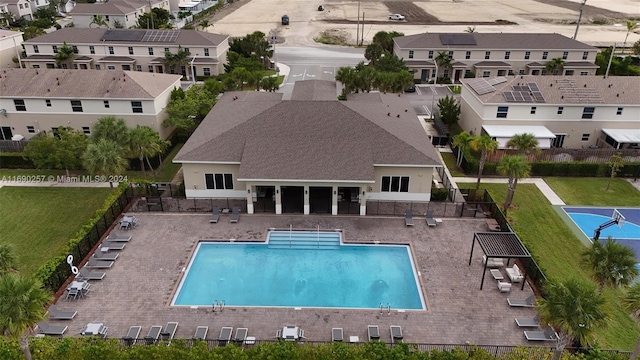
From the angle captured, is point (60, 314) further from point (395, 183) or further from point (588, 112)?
point (588, 112)

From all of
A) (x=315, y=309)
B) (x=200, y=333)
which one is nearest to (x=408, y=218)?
(x=315, y=309)

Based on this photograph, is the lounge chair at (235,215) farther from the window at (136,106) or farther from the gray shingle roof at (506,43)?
the gray shingle roof at (506,43)

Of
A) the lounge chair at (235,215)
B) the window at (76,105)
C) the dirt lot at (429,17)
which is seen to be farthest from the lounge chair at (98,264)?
the dirt lot at (429,17)

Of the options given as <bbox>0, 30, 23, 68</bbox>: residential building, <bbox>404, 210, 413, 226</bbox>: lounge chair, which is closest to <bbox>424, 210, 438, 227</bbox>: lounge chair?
<bbox>404, 210, 413, 226</bbox>: lounge chair

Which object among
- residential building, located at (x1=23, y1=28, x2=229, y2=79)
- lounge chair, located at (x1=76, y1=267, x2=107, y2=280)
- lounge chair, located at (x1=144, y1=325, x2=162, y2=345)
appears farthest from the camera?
residential building, located at (x1=23, y1=28, x2=229, y2=79)

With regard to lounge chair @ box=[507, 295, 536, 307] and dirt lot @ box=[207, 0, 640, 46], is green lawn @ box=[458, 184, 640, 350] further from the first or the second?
dirt lot @ box=[207, 0, 640, 46]

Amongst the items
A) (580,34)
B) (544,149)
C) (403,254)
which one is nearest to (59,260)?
(403,254)
